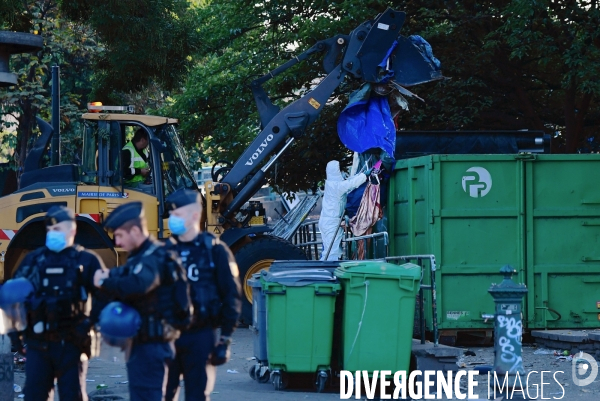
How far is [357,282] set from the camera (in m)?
8.73

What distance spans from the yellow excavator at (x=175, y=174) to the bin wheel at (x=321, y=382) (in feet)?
15.1

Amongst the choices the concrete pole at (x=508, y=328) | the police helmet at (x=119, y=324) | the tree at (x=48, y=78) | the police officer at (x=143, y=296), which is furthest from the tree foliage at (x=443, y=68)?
the police helmet at (x=119, y=324)

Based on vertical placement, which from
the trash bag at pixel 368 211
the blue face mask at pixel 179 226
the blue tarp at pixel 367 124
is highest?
the blue tarp at pixel 367 124

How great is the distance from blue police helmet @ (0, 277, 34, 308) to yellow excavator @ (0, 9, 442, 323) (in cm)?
647

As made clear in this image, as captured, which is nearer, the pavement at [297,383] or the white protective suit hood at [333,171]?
the pavement at [297,383]

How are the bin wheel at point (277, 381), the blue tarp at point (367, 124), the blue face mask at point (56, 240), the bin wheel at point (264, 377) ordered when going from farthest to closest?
1. the blue tarp at point (367, 124)
2. the bin wheel at point (264, 377)
3. the bin wheel at point (277, 381)
4. the blue face mask at point (56, 240)

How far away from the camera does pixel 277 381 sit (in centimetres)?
894

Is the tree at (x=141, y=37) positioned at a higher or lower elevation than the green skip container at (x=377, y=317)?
higher

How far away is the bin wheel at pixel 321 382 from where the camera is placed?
8.77 metres

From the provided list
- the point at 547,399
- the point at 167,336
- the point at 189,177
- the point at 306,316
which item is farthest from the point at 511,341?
the point at 189,177

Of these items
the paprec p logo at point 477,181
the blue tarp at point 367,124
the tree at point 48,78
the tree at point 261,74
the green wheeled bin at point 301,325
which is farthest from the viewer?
the tree at point 48,78

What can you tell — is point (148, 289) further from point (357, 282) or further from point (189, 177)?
point (189, 177)

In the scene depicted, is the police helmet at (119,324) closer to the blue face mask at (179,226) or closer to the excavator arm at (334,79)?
the blue face mask at (179,226)

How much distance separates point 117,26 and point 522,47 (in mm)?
6356
